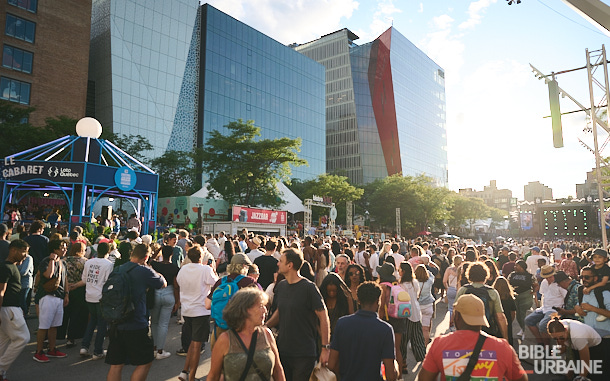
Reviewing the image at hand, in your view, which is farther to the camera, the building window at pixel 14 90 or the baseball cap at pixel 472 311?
the building window at pixel 14 90

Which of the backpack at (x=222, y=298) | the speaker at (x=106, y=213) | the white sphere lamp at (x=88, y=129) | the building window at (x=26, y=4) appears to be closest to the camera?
the backpack at (x=222, y=298)

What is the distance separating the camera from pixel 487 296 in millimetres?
4855

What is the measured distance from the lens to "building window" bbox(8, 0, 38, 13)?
37275mm

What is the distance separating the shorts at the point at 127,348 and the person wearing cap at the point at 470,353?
306 cm

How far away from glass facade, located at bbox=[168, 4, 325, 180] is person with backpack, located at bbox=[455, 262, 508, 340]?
55.2 metres

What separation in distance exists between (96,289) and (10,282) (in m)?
1.54

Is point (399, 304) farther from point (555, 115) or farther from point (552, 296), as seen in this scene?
point (555, 115)

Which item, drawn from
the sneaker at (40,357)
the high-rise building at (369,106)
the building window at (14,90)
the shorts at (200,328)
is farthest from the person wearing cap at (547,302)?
the high-rise building at (369,106)

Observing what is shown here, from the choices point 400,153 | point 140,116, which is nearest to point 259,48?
point 140,116

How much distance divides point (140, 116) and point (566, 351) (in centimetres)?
5443

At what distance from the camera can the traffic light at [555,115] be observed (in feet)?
39.8

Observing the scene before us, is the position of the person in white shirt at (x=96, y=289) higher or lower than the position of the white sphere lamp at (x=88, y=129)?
lower

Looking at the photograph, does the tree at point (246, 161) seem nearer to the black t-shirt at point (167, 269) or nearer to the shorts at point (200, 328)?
the black t-shirt at point (167, 269)

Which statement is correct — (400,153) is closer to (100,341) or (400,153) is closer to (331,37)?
(331,37)
